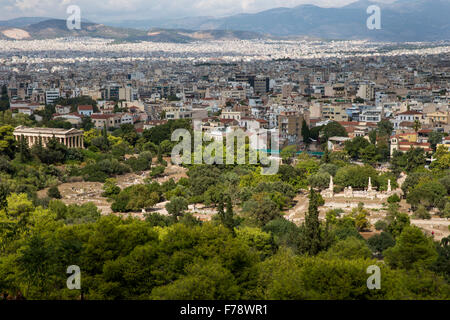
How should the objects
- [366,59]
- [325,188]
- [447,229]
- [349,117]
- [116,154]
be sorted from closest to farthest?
[447,229] → [325,188] → [116,154] → [349,117] → [366,59]

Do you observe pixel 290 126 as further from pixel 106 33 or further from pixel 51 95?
pixel 106 33

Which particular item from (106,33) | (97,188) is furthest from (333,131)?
(106,33)

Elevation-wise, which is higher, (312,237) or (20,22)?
(20,22)

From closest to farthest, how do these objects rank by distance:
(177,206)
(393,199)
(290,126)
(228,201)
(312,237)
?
(312,237) < (228,201) < (177,206) < (393,199) < (290,126)

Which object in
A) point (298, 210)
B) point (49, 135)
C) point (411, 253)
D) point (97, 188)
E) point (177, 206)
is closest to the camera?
point (411, 253)

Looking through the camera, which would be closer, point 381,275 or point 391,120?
point 381,275

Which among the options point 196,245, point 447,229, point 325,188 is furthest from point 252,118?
point 196,245
